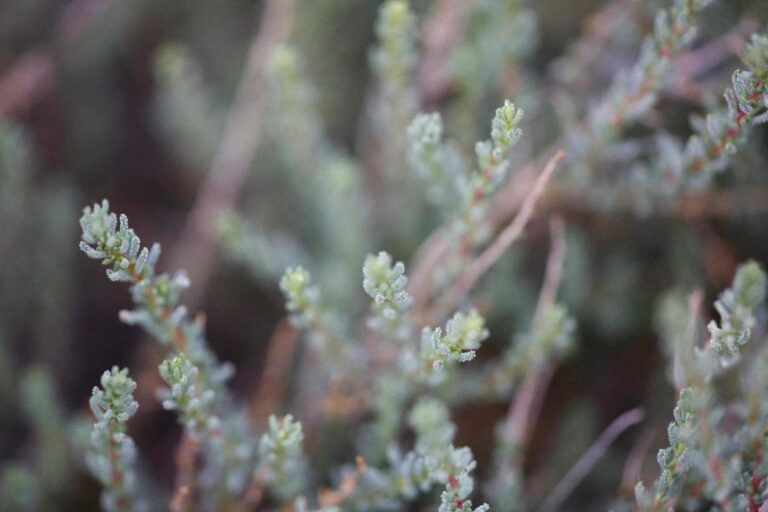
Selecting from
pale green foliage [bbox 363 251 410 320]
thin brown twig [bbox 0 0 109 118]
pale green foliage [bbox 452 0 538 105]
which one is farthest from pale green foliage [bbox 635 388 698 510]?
thin brown twig [bbox 0 0 109 118]

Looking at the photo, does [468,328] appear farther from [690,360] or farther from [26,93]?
[26,93]

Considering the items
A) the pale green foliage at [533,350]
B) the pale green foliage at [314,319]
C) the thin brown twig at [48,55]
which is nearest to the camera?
the pale green foliage at [314,319]

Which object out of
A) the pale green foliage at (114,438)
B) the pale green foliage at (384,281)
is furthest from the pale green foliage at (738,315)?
the pale green foliage at (114,438)

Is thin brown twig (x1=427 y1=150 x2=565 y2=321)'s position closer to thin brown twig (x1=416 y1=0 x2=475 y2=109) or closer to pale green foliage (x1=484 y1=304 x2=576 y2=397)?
pale green foliage (x1=484 y1=304 x2=576 y2=397)

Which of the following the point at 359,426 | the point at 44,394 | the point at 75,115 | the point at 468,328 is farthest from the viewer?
the point at 75,115

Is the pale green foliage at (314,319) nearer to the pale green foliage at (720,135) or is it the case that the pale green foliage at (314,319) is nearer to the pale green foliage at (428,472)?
the pale green foliage at (428,472)

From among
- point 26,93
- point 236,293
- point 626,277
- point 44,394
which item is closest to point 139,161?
point 26,93

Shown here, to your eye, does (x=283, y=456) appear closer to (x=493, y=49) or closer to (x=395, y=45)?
(x=395, y=45)
